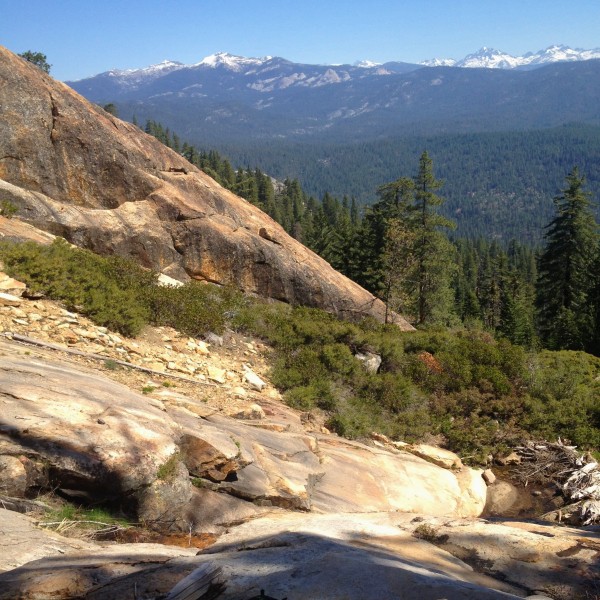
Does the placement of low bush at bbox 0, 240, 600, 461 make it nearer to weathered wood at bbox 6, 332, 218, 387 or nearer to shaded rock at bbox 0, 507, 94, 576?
weathered wood at bbox 6, 332, 218, 387

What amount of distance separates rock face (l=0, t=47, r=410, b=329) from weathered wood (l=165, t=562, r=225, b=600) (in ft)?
47.6

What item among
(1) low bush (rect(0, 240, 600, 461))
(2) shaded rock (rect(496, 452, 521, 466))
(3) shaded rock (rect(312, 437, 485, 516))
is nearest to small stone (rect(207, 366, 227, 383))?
(1) low bush (rect(0, 240, 600, 461))

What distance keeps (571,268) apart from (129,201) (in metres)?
28.7

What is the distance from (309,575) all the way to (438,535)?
9.65ft

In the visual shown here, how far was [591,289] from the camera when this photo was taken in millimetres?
36156

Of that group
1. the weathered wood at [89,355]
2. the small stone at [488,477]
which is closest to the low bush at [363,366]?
the small stone at [488,477]

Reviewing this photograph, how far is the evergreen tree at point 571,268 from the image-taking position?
34094 mm

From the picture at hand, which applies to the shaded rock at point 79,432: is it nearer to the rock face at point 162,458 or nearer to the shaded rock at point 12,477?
the rock face at point 162,458

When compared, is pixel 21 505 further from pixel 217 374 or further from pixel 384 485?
pixel 217 374

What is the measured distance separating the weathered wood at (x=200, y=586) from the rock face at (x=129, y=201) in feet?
47.6

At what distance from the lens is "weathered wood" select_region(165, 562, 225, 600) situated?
4.14m

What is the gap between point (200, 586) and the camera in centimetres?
425

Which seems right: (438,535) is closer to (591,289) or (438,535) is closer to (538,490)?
(538,490)

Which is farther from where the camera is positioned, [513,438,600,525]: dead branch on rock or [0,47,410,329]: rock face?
[0,47,410,329]: rock face
